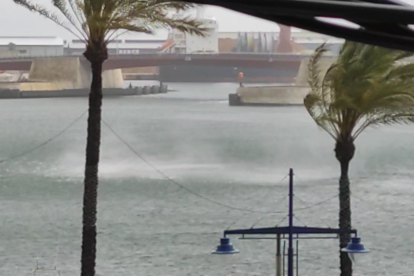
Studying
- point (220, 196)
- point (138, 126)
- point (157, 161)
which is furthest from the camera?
point (138, 126)

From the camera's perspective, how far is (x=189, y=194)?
1236 inches

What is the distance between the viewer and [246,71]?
100 metres

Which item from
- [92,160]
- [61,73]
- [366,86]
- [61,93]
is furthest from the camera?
[61,93]

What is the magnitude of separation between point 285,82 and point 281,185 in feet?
220

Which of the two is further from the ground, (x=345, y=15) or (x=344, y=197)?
(x=345, y=15)

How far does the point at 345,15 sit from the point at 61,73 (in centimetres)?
7632

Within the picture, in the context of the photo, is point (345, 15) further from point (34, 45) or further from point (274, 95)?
point (34, 45)

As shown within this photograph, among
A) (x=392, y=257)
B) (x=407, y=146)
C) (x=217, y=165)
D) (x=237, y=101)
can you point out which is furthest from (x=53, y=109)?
(x=392, y=257)

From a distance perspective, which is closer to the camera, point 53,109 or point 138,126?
point 138,126

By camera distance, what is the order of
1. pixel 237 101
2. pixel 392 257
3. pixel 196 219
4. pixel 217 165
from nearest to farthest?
pixel 392 257 < pixel 196 219 < pixel 217 165 < pixel 237 101

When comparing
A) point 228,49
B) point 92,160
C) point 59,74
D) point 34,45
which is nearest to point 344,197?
point 92,160

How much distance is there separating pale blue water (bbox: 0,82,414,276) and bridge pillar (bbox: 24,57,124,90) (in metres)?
6.90

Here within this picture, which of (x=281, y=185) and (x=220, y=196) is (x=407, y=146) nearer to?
(x=281, y=185)

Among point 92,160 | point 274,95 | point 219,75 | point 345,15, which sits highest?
point 219,75
